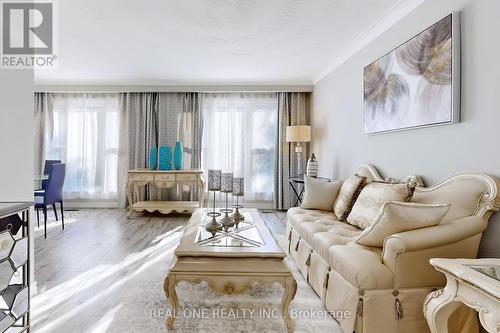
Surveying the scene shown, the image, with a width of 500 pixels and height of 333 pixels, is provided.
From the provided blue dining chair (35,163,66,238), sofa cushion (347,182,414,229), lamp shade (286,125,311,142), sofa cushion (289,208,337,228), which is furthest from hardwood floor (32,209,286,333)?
sofa cushion (347,182,414,229)

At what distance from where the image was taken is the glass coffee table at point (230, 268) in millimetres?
1839

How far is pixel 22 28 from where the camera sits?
2842mm

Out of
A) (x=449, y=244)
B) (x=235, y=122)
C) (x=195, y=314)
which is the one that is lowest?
(x=195, y=314)

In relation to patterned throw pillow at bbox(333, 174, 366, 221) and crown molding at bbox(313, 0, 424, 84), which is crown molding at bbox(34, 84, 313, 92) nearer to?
crown molding at bbox(313, 0, 424, 84)

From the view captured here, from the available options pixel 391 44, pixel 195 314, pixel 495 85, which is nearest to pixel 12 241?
pixel 195 314

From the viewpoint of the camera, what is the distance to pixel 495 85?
5.81 feet

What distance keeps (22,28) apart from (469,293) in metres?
3.86

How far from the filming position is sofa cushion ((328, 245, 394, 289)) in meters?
1.70

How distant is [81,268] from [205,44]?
2.74 m

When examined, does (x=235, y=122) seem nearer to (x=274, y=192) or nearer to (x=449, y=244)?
(x=274, y=192)

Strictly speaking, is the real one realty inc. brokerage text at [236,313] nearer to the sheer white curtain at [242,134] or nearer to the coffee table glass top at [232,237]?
the coffee table glass top at [232,237]

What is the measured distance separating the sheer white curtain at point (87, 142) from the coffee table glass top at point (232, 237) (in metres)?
3.99

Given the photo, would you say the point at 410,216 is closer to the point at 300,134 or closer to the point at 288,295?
the point at 288,295

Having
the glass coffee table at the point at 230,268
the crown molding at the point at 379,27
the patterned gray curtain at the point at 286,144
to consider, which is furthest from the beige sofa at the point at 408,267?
the patterned gray curtain at the point at 286,144
